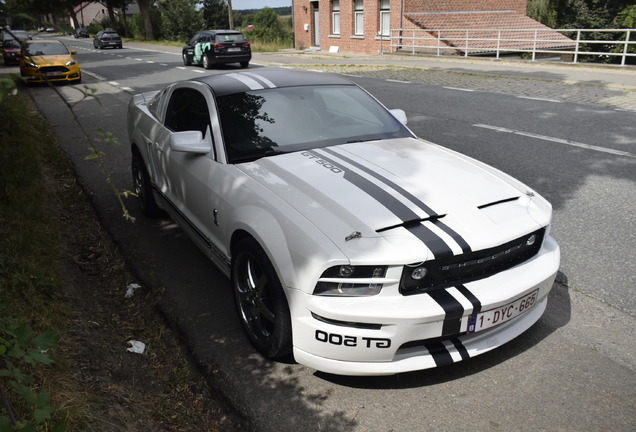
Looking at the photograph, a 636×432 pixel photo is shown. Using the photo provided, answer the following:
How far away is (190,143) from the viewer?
401 centimetres

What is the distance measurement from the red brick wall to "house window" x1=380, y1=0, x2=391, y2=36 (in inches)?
9.5

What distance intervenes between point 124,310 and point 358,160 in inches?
Answer: 83.3

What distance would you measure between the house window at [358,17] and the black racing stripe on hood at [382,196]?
32.5 meters

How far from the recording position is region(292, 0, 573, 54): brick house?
3061 centimetres

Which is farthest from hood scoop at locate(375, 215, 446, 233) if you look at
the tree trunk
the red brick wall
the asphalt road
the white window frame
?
the tree trunk

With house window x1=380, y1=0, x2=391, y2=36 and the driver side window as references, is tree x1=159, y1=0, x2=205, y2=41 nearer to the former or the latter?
house window x1=380, y1=0, x2=391, y2=36

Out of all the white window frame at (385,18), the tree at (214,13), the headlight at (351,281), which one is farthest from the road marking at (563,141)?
the tree at (214,13)

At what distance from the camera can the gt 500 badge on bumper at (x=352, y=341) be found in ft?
9.04

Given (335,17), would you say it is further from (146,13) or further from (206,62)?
(146,13)

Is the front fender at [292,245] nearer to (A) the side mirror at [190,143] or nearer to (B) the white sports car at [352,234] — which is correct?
(B) the white sports car at [352,234]

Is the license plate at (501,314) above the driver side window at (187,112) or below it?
below

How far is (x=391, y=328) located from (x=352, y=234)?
511mm

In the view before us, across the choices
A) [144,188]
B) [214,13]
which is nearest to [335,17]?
[144,188]

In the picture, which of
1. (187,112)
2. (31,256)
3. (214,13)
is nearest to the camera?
(31,256)
